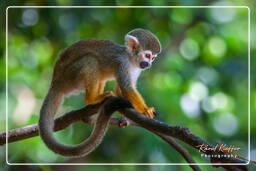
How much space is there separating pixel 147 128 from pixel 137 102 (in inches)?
21.1

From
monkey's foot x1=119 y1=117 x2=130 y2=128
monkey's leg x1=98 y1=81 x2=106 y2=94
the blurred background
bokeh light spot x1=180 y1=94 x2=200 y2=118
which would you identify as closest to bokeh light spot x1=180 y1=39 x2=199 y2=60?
the blurred background

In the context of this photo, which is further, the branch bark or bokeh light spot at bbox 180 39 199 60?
bokeh light spot at bbox 180 39 199 60

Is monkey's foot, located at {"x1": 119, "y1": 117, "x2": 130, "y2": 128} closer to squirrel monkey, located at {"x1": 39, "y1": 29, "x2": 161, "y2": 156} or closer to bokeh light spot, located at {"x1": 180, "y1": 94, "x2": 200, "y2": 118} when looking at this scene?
squirrel monkey, located at {"x1": 39, "y1": 29, "x2": 161, "y2": 156}

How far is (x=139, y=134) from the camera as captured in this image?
2.65 meters

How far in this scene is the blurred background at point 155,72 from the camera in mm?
2512

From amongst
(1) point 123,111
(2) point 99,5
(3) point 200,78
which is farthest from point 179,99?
(1) point 123,111

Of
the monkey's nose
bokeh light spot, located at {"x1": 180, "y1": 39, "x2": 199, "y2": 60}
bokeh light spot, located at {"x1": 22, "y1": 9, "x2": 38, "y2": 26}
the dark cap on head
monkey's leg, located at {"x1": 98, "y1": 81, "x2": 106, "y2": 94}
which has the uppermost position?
bokeh light spot, located at {"x1": 22, "y1": 9, "x2": 38, "y2": 26}

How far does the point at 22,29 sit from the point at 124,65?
34.7 inches

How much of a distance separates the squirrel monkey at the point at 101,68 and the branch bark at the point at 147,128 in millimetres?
112

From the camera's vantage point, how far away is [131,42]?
2.27 metres

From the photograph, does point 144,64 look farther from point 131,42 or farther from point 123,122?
point 123,122

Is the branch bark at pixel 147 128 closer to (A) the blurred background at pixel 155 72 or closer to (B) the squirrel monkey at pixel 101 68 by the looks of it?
(B) the squirrel monkey at pixel 101 68

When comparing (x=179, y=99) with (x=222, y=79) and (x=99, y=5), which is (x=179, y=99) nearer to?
(x=222, y=79)

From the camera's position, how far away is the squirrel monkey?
218cm
